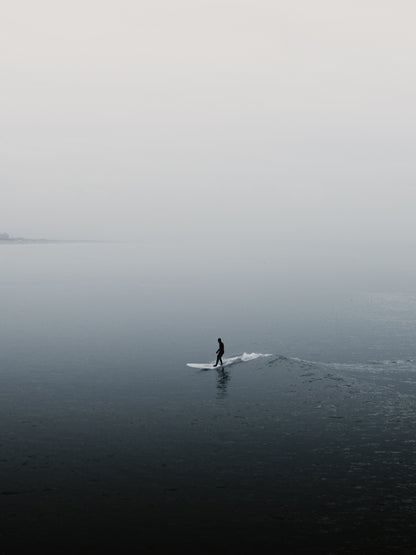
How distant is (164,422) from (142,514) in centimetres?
1670

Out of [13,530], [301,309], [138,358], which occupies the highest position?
[301,309]

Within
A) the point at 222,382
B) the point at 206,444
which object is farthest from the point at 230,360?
the point at 206,444

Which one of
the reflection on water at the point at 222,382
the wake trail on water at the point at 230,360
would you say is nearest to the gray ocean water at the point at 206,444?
the reflection on water at the point at 222,382

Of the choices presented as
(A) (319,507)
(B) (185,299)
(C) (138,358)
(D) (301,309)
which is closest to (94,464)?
(A) (319,507)

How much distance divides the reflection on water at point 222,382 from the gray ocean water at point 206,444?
468 millimetres

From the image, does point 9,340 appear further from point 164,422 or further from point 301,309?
point 301,309

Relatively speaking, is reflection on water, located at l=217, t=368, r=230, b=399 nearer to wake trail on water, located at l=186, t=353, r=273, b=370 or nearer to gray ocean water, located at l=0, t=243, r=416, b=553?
gray ocean water, located at l=0, t=243, r=416, b=553

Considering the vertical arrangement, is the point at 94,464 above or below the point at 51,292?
below

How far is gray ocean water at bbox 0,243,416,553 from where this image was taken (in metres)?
31.3

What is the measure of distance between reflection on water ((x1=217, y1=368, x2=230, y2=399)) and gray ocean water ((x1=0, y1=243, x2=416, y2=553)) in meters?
0.47

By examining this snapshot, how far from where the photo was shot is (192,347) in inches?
3442

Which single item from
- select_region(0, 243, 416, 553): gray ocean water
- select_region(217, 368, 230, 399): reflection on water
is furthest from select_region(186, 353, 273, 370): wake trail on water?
select_region(217, 368, 230, 399): reflection on water

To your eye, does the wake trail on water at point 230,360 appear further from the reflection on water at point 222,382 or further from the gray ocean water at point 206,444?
the reflection on water at point 222,382

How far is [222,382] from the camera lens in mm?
64625
